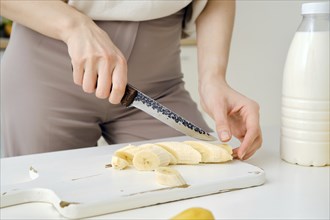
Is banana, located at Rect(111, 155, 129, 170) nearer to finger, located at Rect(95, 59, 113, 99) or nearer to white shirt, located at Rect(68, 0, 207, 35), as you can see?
finger, located at Rect(95, 59, 113, 99)

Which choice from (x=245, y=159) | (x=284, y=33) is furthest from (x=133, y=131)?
(x=284, y=33)

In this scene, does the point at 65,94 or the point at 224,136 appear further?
the point at 65,94

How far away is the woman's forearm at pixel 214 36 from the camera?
0.94 meters

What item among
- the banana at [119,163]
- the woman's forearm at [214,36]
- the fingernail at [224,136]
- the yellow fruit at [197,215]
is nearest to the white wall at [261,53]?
the woman's forearm at [214,36]

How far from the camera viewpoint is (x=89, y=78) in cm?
68

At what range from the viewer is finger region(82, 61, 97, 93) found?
0.68m

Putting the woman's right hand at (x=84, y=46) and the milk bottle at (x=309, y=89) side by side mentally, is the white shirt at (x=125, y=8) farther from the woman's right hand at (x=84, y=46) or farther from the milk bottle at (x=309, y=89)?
the milk bottle at (x=309, y=89)

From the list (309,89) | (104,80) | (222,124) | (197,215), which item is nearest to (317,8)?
(309,89)

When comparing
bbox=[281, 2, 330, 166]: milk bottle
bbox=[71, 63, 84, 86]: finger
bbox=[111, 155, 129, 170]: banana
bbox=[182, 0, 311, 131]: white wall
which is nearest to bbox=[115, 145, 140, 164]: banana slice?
bbox=[111, 155, 129, 170]: banana

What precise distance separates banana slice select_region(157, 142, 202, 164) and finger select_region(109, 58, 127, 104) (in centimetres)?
10

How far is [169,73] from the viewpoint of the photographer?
1036mm

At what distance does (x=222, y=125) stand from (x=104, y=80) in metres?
0.21

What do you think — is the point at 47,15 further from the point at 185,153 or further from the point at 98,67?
the point at 185,153

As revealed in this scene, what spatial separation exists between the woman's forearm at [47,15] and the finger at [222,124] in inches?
10.2
